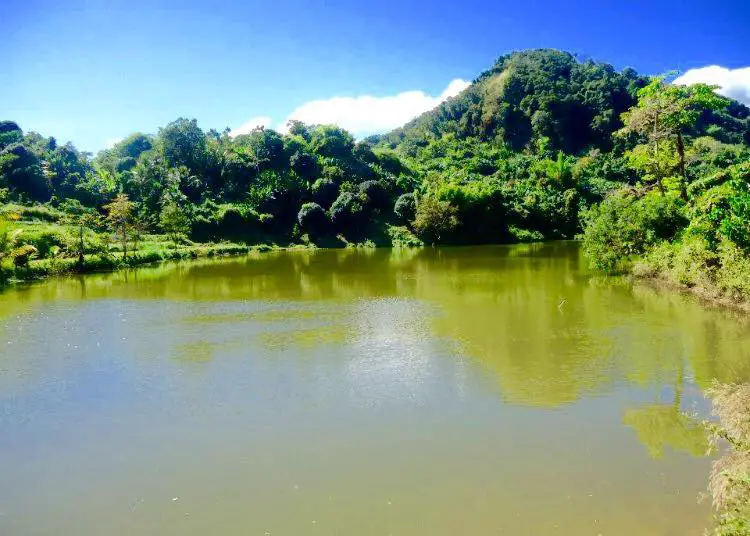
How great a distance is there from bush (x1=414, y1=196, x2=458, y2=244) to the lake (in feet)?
102

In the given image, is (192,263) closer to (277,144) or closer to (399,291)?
(399,291)

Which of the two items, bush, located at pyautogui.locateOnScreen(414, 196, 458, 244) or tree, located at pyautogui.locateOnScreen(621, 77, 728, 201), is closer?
tree, located at pyautogui.locateOnScreen(621, 77, 728, 201)

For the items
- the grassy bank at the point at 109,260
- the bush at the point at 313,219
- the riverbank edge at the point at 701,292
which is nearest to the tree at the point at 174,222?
the grassy bank at the point at 109,260

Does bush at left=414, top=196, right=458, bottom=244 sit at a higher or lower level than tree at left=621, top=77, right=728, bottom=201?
lower

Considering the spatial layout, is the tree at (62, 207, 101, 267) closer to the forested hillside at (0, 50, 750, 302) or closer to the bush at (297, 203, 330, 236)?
the forested hillside at (0, 50, 750, 302)

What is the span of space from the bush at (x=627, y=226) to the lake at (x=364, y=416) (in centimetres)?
508

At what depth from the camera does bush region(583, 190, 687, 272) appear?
2550 cm

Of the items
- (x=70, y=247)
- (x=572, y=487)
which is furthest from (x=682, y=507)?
(x=70, y=247)

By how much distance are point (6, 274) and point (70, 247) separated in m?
5.30

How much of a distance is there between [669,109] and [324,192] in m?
39.6

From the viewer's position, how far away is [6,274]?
30.6 meters

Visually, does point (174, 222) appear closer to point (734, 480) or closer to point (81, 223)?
point (81, 223)

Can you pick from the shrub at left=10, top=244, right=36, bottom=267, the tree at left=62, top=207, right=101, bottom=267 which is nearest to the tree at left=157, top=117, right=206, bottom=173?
the tree at left=62, top=207, right=101, bottom=267

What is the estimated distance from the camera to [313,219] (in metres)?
55.2
